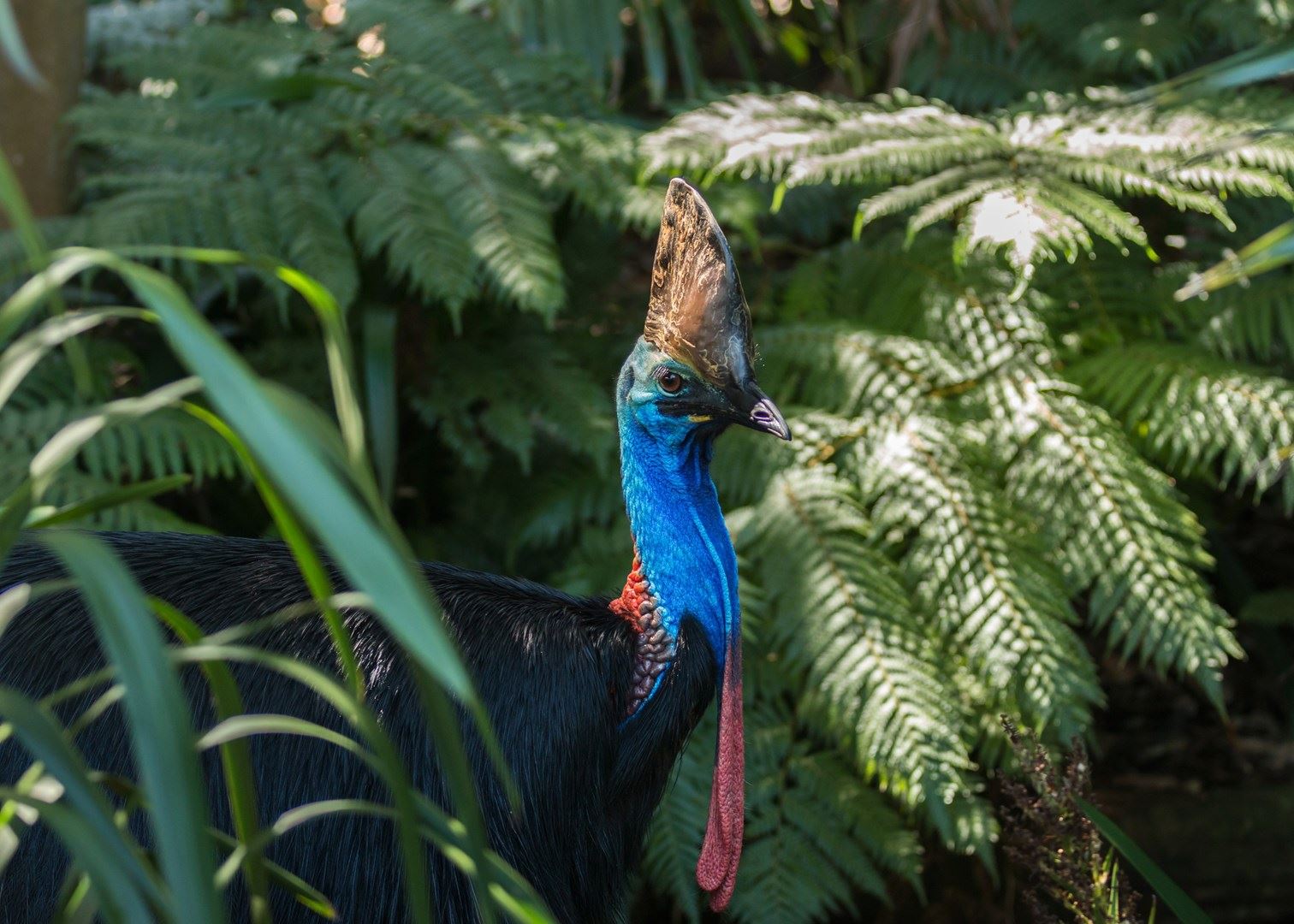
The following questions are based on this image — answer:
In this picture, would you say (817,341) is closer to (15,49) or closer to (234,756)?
(234,756)

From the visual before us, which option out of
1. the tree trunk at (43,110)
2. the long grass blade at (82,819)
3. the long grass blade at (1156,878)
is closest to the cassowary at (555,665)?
the long grass blade at (1156,878)

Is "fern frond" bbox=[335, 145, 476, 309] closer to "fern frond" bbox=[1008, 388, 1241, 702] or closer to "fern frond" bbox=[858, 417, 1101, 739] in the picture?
"fern frond" bbox=[858, 417, 1101, 739]

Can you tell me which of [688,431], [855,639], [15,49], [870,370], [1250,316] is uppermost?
[15,49]

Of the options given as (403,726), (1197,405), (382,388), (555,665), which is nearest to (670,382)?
(555,665)

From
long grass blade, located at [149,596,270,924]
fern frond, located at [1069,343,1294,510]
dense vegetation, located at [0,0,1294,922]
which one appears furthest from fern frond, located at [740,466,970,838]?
long grass blade, located at [149,596,270,924]

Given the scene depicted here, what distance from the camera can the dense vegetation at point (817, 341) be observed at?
8.55 feet

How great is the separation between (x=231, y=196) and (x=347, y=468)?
2.20 metres

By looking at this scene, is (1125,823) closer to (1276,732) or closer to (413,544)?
(1276,732)

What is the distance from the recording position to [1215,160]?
2.80 metres

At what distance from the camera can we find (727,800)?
2.03 m

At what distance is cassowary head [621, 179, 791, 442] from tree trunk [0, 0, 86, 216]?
82.3 inches

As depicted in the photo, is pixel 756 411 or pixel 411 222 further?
pixel 411 222

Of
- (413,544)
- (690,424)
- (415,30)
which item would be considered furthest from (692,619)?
(415,30)

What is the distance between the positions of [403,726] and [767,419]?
2.02 ft
